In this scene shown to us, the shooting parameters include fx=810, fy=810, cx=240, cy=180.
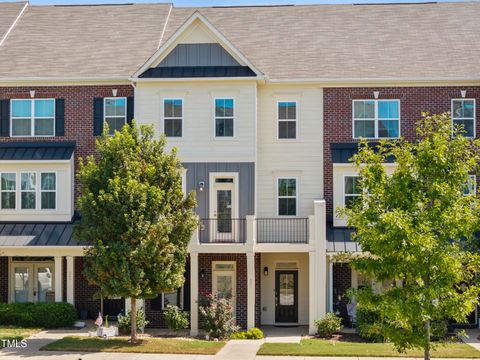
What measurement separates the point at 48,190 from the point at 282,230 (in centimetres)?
912

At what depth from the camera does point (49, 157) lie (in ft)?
101

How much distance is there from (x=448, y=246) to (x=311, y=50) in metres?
16.7

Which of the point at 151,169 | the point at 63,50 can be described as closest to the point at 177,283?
the point at 151,169

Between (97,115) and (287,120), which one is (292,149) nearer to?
(287,120)

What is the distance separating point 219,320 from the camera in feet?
90.2

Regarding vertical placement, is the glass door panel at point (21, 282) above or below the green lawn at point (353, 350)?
above

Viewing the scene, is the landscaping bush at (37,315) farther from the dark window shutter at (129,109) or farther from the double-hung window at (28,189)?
the dark window shutter at (129,109)

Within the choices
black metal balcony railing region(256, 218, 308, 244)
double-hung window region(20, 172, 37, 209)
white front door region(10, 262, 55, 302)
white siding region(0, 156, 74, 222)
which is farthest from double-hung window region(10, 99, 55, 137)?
black metal balcony railing region(256, 218, 308, 244)

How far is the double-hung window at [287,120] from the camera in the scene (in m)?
31.1

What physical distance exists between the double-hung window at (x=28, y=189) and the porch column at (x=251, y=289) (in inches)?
348

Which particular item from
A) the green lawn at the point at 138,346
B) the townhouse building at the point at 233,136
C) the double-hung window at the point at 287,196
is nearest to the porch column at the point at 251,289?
the townhouse building at the point at 233,136

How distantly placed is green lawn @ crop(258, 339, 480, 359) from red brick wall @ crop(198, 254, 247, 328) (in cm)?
382

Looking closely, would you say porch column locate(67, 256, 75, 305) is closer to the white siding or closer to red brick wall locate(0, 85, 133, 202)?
the white siding

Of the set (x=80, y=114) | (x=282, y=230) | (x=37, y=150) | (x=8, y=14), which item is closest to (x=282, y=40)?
(x=282, y=230)
